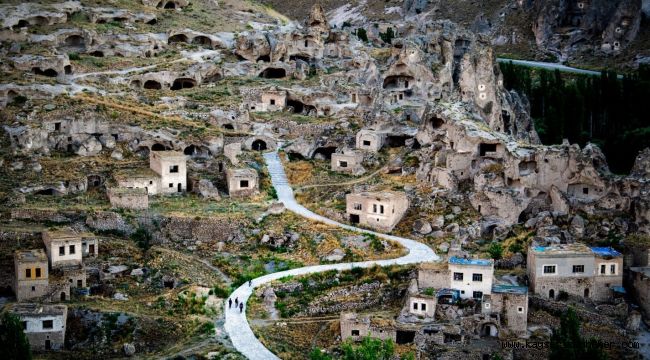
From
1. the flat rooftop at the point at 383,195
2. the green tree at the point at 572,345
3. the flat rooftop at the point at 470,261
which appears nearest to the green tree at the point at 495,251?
the flat rooftop at the point at 470,261

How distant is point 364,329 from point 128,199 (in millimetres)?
19149

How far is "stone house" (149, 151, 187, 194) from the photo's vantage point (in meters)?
81.4

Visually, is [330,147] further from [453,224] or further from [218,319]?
[218,319]

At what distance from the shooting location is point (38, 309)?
209 ft

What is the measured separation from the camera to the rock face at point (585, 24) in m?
126

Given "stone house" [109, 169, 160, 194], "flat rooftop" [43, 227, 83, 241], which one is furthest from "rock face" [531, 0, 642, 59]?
"flat rooftop" [43, 227, 83, 241]

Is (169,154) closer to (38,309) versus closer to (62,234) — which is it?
(62,234)

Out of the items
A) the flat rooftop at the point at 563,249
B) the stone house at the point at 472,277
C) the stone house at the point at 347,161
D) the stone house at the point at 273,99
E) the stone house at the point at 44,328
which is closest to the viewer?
the stone house at the point at 44,328

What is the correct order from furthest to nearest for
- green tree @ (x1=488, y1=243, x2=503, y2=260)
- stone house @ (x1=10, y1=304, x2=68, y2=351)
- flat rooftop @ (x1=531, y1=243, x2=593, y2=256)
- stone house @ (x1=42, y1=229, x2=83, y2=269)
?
green tree @ (x1=488, y1=243, x2=503, y2=260), flat rooftop @ (x1=531, y1=243, x2=593, y2=256), stone house @ (x1=42, y1=229, x2=83, y2=269), stone house @ (x1=10, y1=304, x2=68, y2=351)

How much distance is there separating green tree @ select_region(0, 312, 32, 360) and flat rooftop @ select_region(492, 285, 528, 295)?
24.1 metres

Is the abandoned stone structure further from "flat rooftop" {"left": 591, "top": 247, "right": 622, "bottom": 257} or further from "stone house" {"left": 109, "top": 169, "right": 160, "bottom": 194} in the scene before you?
"flat rooftop" {"left": 591, "top": 247, "right": 622, "bottom": 257}

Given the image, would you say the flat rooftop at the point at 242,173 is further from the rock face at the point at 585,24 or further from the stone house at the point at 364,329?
the rock face at the point at 585,24

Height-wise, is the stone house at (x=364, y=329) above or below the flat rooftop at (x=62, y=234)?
below

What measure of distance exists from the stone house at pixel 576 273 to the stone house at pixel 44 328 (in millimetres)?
24817
